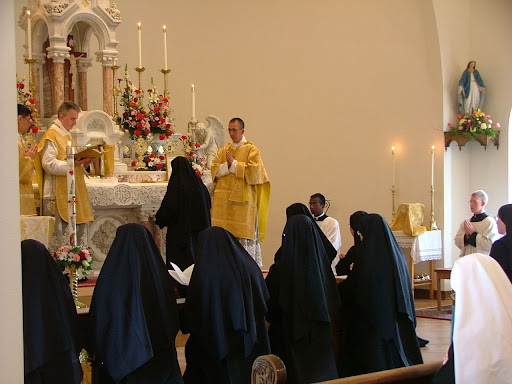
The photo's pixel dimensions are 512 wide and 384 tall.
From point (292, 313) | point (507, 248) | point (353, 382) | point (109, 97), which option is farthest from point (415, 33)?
point (353, 382)

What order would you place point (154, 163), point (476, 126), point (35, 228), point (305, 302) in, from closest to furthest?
point (305, 302) → point (35, 228) → point (154, 163) → point (476, 126)

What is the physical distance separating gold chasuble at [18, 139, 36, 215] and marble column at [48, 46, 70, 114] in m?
1.60

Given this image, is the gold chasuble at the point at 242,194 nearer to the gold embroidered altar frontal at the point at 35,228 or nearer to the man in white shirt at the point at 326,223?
the man in white shirt at the point at 326,223

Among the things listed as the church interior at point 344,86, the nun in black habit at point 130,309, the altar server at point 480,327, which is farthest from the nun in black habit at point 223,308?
the church interior at point 344,86

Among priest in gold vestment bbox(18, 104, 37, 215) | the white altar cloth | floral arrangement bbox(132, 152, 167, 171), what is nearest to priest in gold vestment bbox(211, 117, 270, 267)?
floral arrangement bbox(132, 152, 167, 171)

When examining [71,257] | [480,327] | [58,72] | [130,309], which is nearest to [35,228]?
[71,257]

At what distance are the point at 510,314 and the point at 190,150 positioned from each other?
251 inches

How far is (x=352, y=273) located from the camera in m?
6.42

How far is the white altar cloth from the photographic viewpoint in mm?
10852

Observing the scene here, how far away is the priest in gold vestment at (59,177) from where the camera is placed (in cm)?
809

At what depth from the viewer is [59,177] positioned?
8258mm

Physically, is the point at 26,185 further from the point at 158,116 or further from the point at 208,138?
the point at 208,138

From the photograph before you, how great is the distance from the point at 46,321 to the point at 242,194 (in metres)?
4.69

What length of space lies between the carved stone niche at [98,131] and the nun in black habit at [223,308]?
411cm
